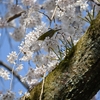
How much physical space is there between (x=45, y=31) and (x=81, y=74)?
0.45 metres

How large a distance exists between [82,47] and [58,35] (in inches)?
17.3

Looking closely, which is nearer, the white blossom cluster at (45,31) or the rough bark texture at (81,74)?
the rough bark texture at (81,74)

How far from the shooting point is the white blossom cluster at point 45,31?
1227 millimetres

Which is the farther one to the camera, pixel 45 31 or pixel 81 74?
pixel 45 31

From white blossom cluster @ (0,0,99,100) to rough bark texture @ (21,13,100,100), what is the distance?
21 centimetres

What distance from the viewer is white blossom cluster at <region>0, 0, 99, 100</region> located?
123 centimetres

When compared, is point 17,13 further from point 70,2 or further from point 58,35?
point 58,35

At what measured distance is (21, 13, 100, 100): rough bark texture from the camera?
2.80 feet

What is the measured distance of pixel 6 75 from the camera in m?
1.57

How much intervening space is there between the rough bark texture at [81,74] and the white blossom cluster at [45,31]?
0.70 feet

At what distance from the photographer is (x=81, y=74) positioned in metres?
0.86

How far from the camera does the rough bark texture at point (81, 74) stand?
0.85 m

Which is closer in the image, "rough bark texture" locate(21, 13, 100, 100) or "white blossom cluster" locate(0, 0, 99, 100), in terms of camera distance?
"rough bark texture" locate(21, 13, 100, 100)

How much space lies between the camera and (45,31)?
1272 millimetres
